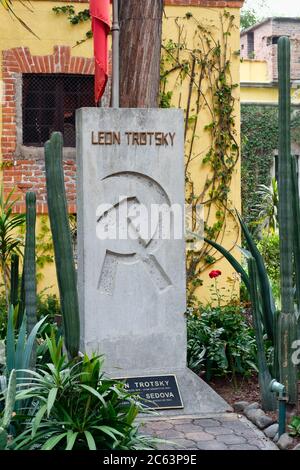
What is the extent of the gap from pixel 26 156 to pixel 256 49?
1444 centimetres

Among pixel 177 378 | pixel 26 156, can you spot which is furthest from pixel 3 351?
pixel 26 156

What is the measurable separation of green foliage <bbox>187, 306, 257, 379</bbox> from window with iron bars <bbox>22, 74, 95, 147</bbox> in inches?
152

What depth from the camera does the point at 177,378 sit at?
21.8 feet

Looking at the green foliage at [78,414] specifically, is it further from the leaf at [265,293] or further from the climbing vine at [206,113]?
the climbing vine at [206,113]

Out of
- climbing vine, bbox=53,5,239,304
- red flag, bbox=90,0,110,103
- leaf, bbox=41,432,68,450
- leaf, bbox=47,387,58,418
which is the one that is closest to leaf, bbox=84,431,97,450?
leaf, bbox=41,432,68,450

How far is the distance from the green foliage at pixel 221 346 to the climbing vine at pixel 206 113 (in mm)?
3181

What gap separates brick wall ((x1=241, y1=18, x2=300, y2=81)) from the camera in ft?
67.4

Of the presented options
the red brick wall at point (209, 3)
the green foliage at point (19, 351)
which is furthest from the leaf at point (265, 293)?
the red brick wall at point (209, 3)

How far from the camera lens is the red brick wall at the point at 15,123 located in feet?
34.7

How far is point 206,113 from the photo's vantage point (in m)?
11.3

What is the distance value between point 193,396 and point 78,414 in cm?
183

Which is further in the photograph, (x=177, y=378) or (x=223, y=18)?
(x=223, y=18)

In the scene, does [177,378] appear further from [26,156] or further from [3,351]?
[26,156]
